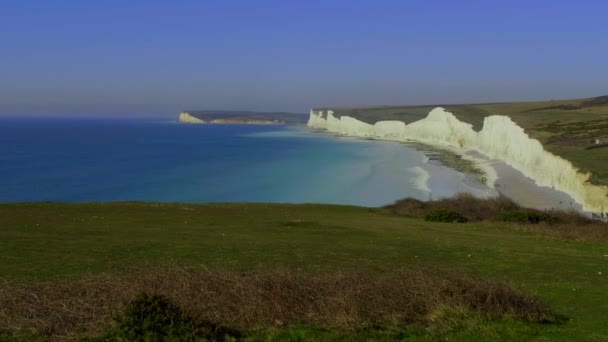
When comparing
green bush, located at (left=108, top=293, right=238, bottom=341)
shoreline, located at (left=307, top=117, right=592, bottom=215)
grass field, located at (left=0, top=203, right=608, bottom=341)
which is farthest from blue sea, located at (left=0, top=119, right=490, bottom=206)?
green bush, located at (left=108, top=293, right=238, bottom=341)

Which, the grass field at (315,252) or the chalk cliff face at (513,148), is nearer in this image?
the grass field at (315,252)

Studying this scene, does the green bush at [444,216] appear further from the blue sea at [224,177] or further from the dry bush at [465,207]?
the blue sea at [224,177]

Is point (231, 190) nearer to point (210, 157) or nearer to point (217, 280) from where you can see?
point (210, 157)

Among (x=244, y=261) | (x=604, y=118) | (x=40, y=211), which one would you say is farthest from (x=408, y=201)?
(x=604, y=118)

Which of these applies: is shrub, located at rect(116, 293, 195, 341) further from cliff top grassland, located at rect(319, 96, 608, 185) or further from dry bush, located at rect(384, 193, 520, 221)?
cliff top grassland, located at rect(319, 96, 608, 185)

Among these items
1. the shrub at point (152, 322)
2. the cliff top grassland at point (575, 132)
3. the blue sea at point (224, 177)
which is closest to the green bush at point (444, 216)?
the cliff top grassland at point (575, 132)

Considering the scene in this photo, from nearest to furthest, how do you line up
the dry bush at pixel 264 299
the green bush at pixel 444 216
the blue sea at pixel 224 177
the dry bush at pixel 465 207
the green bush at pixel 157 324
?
1. the green bush at pixel 157 324
2. the dry bush at pixel 264 299
3. the green bush at pixel 444 216
4. the dry bush at pixel 465 207
5. the blue sea at pixel 224 177
